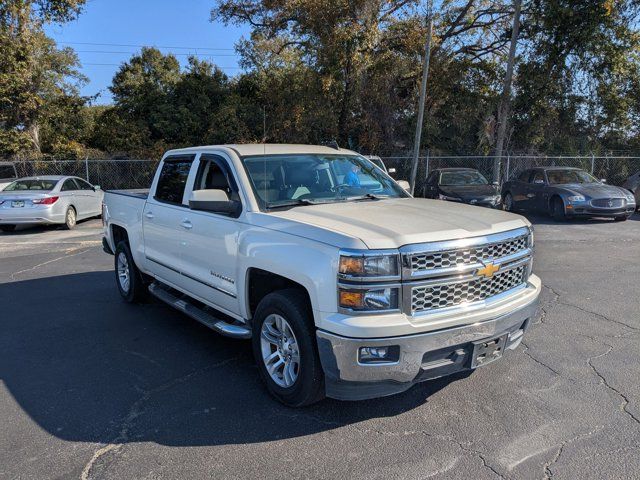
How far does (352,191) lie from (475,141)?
20250mm

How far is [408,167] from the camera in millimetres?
21453

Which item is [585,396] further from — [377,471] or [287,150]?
[287,150]

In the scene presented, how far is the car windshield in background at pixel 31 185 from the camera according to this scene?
13.6 meters

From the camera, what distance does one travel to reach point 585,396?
3914mm

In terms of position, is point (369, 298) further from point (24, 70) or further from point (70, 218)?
point (24, 70)

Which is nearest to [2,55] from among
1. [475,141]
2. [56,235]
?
[56,235]

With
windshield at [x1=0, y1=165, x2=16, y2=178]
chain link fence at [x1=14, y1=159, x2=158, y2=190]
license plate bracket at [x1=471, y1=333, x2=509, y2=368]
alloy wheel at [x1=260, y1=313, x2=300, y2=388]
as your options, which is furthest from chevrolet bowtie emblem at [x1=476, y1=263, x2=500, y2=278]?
windshield at [x1=0, y1=165, x2=16, y2=178]

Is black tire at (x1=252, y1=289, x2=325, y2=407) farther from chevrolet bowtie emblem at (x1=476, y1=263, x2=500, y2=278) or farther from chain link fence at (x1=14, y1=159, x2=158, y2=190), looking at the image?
chain link fence at (x1=14, y1=159, x2=158, y2=190)

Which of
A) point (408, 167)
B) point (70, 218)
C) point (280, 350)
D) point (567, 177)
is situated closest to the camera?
point (280, 350)

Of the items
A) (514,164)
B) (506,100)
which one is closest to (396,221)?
(506,100)

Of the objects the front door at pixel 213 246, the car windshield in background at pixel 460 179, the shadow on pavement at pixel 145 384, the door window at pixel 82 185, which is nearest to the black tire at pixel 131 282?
the shadow on pavement at pixel 145 384

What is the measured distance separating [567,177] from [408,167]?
778 centimetres

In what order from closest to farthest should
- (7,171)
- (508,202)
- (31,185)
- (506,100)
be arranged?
(31,185), (508,202), (7,171), (506,100)

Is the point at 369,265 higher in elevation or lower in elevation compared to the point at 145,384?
higher
